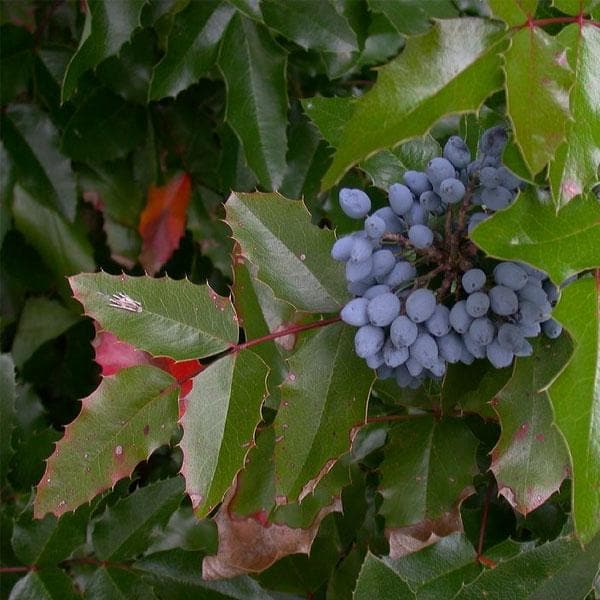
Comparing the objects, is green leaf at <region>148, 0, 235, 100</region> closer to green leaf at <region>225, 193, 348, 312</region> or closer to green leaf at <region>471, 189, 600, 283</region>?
green leaf at <region>225, 193, 348, 312</region>

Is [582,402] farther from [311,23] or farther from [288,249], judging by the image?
[311,23]

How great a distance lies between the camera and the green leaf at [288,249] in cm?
80

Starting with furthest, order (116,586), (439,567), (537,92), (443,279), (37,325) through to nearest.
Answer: (37,325), (116,586), (439,567), (443,279), (537,92)

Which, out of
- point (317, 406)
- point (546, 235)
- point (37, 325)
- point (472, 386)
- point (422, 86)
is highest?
point (422, 86)

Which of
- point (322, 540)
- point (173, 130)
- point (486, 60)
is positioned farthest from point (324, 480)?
point (173, 130)

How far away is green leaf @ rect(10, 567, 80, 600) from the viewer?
1.07 metres

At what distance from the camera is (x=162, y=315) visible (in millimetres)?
811

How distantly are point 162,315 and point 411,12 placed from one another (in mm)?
586

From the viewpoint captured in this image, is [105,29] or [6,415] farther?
[6,415]

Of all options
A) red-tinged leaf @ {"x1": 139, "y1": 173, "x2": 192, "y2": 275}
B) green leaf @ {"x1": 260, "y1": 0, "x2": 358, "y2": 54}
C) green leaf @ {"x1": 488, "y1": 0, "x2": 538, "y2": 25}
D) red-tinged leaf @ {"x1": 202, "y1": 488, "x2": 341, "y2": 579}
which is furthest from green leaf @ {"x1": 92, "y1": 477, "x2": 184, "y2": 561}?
green leaf @ {"x1": 488, "y1": 0, "x2": 538, "y2": 25}

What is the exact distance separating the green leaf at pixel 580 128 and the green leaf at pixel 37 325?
1.20 meters

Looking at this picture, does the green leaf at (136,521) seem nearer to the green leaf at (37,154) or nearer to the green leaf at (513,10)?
the green leaf at (37,154)

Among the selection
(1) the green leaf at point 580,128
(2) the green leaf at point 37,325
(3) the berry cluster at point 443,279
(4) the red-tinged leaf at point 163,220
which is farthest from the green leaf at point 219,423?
(2) the green leaf at point 37,325

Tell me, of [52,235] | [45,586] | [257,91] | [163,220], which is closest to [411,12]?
[257,91]
